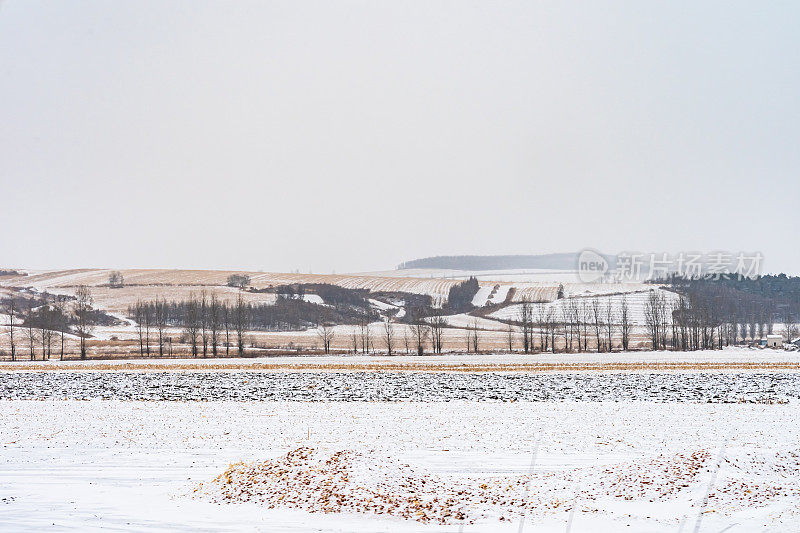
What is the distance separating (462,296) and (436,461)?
153708 millimetres

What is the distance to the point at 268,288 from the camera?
172125 mm

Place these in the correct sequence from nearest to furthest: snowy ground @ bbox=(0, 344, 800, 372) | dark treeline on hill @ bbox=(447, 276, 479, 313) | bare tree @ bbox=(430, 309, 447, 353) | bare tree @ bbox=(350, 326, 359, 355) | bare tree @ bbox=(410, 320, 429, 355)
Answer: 1. snowy ground @ bbox=(0, 344, 800, 372)
2. bare tree @ bbox=(410, 320, 429, 355)
3. bare tree @ bbox=(350, 326, 359, 355)
4. bare tree @ bbox=(430, 309, 447, 353)
5. dark treeline on hill @ bbox=(447, 276, 479, 313)

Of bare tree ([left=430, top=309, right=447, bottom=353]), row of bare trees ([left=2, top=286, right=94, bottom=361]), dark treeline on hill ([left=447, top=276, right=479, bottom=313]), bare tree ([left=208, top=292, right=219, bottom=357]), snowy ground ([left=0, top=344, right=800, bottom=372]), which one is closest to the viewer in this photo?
snowy ground ([left=0, top=344, right=800, bottom=372])

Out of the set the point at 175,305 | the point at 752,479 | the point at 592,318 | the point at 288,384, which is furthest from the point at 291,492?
the point at 175,305

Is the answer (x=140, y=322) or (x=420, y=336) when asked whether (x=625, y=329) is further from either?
(x=140, y=322)

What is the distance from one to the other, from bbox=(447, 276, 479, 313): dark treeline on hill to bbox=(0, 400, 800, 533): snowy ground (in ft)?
443

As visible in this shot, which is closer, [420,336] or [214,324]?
[214,324]

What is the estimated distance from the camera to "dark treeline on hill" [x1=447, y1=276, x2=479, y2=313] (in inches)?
6437

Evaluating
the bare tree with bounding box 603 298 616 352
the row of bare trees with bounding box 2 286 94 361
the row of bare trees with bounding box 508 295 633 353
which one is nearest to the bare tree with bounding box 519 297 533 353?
the row of bare trees with bounding box 508 295 633 353

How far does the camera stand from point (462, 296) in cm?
17000

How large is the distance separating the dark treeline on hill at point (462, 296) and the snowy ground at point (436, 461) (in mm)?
134992

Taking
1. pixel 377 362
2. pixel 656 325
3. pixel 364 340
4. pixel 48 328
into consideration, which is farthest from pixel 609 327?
pixel 48 328

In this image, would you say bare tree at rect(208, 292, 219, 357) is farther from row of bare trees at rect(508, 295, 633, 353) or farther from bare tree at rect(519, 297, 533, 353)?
row of bare trees at rect(508, 295, 633, 353)

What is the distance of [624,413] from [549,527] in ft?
50.5
